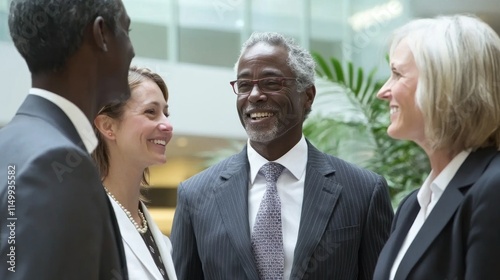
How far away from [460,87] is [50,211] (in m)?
1.17

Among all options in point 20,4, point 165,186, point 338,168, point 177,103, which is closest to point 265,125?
point 338,168

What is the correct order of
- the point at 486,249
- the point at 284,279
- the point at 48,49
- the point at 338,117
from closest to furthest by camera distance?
1. the point at 48,49
2. the point at 486,249
3. the point at 284,279
4. the point at 338,117

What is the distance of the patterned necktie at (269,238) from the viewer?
3188 millimetres

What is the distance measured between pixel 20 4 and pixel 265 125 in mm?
1687

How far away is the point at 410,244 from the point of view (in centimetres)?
230

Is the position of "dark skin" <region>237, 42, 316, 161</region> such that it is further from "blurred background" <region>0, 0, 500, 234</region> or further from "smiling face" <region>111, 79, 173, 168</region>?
"blurred background" <region>0, 0, 500, 234</region>

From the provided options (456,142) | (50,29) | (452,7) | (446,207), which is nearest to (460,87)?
(456,142)

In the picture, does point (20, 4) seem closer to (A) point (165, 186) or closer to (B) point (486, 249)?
(B) point (486, 249)

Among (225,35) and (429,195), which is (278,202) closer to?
(429,195)

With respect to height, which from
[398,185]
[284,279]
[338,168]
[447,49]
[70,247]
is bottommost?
[398,185]

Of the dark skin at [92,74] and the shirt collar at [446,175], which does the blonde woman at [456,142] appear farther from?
the dark skin at [92,74]

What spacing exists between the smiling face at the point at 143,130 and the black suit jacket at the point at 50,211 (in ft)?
4.86

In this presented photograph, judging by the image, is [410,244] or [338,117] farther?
[338,117]

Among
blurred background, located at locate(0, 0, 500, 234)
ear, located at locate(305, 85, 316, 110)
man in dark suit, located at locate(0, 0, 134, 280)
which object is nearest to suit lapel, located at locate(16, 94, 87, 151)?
man in dark suit, located at locate(0, 0, 134, 280)
